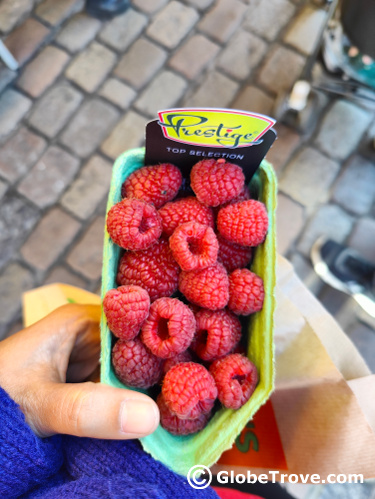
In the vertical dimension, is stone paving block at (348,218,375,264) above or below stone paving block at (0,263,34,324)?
above

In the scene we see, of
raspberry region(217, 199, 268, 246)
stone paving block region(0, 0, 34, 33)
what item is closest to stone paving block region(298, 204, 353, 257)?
raspberry region(217, 199, 268, 246)

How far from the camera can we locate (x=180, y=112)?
0.67m

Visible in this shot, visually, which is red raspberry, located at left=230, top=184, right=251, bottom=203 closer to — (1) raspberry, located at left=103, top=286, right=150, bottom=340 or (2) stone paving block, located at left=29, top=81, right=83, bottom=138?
(1) raspberry, located at left=103, top=286, right=150, bottom=340

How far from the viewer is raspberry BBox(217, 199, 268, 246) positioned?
74 centimetres

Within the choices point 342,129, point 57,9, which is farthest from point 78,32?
point 342,129

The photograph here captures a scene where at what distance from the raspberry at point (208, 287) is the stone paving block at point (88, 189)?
906 millimetres

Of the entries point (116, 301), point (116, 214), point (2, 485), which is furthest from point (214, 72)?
point (2, 485)

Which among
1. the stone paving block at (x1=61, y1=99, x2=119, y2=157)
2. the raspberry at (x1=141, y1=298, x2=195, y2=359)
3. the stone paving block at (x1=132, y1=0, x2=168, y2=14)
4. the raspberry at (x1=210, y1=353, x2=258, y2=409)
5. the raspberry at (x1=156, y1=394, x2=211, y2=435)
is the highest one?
the stone paving block at (x1=132, y1=0, x2=168, y2=14)

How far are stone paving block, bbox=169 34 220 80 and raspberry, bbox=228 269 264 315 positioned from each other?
1.22 meters

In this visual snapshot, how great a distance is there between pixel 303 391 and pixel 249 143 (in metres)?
0.52

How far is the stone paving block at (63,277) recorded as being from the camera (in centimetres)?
149

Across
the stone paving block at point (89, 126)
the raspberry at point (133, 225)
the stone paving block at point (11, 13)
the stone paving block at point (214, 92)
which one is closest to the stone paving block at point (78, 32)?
the stone paving block at point (11, 13)

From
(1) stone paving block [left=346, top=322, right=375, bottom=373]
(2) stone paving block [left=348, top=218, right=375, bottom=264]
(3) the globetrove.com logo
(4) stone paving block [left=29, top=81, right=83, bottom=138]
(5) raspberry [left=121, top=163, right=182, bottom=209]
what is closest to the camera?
(3) the globetrove.com logo

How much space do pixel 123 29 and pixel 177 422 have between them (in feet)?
5.40
